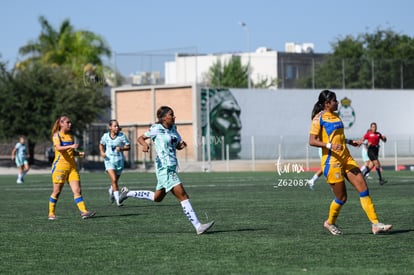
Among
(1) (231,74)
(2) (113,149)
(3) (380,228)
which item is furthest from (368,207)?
(1) (231,74)

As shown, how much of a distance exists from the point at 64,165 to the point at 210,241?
5.88 m

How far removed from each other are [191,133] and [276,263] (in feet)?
184

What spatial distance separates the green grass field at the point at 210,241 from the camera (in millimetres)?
11055

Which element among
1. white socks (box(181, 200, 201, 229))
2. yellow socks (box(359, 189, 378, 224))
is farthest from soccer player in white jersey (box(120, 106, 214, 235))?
yellow socks (box(359, 189, 378, 224))

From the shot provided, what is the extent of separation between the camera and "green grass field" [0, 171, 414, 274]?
1105cm

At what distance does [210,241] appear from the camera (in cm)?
1373

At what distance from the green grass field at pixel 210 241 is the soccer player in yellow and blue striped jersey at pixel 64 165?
327 mm

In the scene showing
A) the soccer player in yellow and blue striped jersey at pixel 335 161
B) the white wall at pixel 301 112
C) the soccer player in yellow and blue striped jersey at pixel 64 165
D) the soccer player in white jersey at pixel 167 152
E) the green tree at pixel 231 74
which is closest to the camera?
the soccer player in yellow and blue striped jersey at pixel 335 161

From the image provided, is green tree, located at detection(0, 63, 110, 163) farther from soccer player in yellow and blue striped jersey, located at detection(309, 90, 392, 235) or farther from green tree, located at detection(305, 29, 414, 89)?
soccer player in yellow and blue striped jersey, located at detection(309, 90, 392, 235)

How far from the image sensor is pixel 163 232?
1530 cm

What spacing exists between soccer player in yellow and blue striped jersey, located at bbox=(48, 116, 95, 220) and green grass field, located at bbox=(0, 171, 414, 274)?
327 mm

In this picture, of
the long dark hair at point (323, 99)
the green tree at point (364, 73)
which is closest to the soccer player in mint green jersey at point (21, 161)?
the long dark hair at point (323, 99)

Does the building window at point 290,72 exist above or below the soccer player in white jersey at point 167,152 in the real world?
above

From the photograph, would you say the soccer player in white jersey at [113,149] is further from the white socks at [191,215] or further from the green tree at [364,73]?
the green tree at [364,73]
